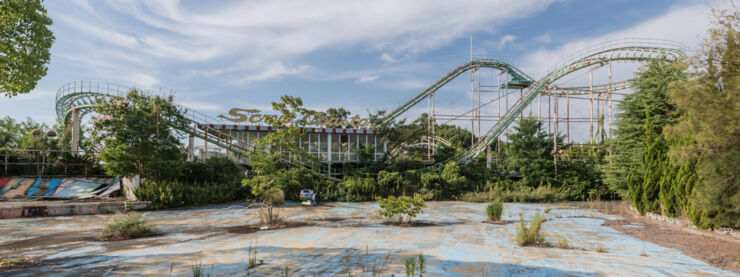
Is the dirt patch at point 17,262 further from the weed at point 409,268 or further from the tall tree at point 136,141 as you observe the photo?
the tall tree at point 136,141

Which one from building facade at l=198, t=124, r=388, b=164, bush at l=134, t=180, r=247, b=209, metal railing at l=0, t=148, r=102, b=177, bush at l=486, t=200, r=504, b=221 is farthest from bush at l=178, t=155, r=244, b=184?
bush at l=486, t=200, r=504, b=221

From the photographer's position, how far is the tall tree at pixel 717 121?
808 centimetres

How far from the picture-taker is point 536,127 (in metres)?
22.3

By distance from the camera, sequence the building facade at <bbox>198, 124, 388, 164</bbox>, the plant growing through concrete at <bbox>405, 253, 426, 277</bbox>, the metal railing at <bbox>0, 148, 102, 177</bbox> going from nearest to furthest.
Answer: the plant growing through concrete at <bbox>405, 253, 426, 277</bbox> < the metal railing at <bbox>0, 148, 102, 177</bbox> < the building facade at <bbox>198, 124, 388, 164</bbox>

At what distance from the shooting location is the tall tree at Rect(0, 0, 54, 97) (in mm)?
9484

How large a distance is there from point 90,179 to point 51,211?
238 inches

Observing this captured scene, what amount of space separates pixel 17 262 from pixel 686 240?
14.1m

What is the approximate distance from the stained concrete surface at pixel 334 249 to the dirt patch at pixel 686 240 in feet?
1.47

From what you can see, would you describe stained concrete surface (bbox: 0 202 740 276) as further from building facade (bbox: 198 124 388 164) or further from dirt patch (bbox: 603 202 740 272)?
building facade (bbox: 198 124 388 164)

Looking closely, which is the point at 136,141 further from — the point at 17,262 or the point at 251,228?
the point at 17,262

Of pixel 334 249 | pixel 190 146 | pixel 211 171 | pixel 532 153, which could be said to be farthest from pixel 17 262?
pixel 532 153

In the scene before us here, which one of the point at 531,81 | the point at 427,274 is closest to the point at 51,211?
the point at 427,274

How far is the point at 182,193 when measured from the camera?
15344 mm

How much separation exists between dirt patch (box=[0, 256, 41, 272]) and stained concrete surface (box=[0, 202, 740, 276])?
18cm
